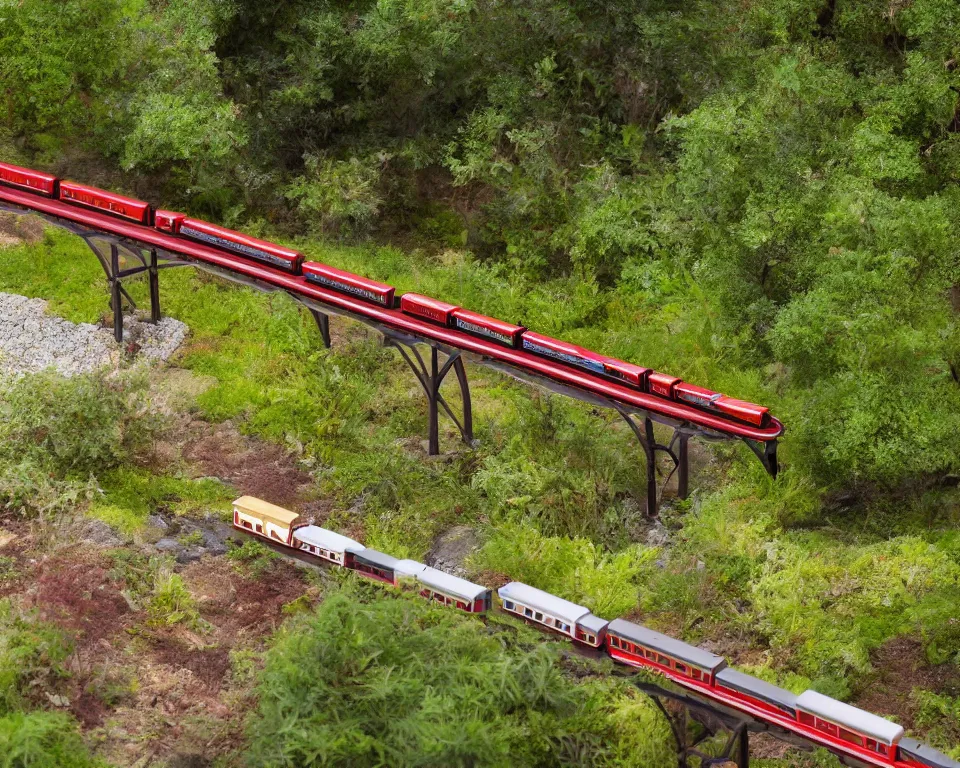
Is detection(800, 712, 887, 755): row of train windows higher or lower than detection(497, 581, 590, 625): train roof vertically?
lower

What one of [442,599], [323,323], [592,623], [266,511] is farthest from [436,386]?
[592,623]

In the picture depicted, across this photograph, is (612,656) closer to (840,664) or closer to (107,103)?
(840,664)

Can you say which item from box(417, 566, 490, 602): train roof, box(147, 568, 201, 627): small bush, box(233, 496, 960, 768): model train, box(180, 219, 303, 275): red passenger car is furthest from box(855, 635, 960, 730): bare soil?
box(180, 219, 303, 275): red passenger car

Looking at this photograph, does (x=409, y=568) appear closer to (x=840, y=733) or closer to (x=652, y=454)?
(x=652, y=454)

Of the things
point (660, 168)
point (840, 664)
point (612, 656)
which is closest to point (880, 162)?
point (660, 168)

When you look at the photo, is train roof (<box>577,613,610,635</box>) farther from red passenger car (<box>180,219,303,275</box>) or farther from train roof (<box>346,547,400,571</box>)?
red passenger car (<box>180,219,303,275</box>)
